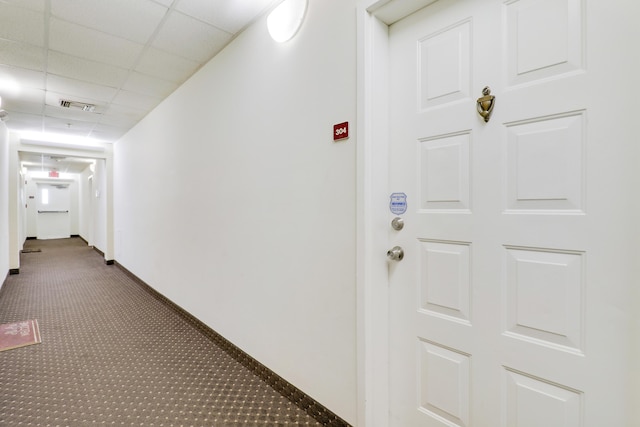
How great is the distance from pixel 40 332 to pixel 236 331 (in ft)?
7.23

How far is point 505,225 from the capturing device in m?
1.21

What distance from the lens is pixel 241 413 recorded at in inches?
73.0

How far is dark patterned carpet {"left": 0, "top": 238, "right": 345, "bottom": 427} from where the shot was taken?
1.82 m

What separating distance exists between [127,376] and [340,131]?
7.73 ft

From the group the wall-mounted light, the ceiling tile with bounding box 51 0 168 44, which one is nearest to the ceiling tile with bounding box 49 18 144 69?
the ceiling tile with bounding box 51 0 168 44

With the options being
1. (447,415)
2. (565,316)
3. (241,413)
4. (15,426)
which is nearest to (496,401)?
(447,415)

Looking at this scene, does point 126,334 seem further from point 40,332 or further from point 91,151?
point 91,151

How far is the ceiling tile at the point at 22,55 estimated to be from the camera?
103 inches

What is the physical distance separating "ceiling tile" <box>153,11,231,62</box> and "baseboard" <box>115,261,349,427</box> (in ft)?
8.60

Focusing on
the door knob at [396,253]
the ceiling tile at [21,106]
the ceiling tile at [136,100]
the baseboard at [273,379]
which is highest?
the ceiling tile at [136,100]

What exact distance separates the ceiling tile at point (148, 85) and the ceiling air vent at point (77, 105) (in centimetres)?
102

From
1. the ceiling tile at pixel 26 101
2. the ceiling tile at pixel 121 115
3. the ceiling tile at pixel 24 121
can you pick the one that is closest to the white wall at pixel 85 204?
the ceiling tile at pixel 24 121

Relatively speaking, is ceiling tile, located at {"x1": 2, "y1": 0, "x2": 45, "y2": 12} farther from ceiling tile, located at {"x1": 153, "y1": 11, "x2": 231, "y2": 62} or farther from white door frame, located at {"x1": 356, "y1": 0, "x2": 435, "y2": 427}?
white door frame, located at {"x1": 356, "y1": 0, "x2": 435, "y2": 427}

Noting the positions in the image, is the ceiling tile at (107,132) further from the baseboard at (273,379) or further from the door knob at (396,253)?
the door knob at (396,253)
